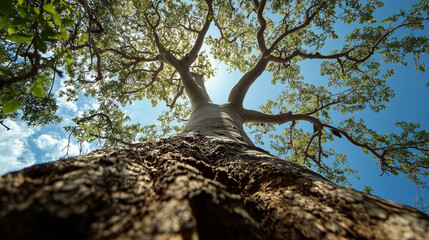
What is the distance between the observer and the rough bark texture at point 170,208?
475 mm

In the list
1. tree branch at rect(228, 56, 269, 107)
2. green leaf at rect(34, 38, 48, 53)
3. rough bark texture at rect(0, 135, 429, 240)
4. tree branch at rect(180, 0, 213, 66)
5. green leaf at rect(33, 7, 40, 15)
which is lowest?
rough bark texture at rect(0, 135, 429, 240)

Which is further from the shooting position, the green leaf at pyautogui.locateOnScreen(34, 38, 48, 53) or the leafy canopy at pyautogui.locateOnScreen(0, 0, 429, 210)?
the leafy canopy at pyautogui.locateOnScreen(0, 0, 429, 210)

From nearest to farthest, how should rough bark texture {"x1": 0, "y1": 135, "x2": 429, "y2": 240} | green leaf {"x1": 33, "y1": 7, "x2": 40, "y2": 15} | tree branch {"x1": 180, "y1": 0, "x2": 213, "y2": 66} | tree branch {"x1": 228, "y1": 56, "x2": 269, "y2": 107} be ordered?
rough bark texture {"x1": 0, "y1": 135, "x2": 429, "y2": 240} < green leaf {"x1": 33, "y1": 7, "x2": 40, "y2": 15} < tree branch {"x1": 228, "y1": 56, "x2": 269, "y2": 107} < tree branch {"x1": 180, "y1": 0, "x2": 213, "y2": 66}

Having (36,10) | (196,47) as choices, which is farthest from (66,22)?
(196,47)

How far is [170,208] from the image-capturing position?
2.02 ft

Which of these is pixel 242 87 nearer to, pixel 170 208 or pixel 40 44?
pixel 40 44

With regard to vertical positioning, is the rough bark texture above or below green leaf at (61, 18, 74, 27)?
below

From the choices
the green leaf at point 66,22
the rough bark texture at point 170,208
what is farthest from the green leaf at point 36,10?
the rough bark texture at point 170,208

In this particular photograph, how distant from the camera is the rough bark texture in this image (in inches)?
18.7

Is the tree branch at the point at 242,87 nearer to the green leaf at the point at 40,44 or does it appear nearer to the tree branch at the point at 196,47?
the tree branch at the point at 196,47

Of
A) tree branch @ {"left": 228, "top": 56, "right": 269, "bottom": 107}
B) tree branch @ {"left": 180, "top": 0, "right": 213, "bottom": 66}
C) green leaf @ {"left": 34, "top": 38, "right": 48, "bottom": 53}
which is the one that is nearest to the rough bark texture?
green leaf @ {"left": 34, "top": 38, "right": 48, "bottom": 53}

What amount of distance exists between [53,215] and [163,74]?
7.91m

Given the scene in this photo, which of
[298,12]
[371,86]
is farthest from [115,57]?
[371,86]

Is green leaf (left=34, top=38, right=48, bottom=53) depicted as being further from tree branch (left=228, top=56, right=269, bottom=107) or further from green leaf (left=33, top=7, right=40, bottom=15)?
tree branch (left=228, top=56, right=269, bottom=107)
